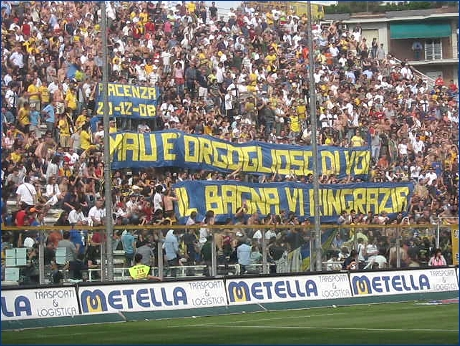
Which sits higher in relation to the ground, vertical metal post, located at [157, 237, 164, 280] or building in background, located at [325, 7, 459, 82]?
building in background, located at [325, 7, 459, 82]

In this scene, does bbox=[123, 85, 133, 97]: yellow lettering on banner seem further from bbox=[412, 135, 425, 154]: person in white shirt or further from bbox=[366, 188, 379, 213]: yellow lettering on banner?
bbox=[412, 135, 425, 154]: person in white shirt

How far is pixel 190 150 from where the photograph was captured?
33.4 m

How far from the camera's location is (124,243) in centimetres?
2622

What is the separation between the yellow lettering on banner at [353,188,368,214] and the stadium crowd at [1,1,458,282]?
→ 0.26m

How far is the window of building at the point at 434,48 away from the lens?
70.2 meters

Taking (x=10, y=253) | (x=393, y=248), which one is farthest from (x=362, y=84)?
(x=10, y=253)

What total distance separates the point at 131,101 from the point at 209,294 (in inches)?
445

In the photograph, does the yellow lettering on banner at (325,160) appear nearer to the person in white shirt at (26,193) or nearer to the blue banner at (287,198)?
the blue banner at (287,198)

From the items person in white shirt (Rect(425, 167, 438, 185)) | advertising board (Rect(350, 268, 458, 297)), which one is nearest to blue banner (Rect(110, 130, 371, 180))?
person in white shirt (Rect(425, 167, 438, 185))

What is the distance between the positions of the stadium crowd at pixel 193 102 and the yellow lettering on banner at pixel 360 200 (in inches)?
10.1

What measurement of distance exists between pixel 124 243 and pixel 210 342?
29.6 feet

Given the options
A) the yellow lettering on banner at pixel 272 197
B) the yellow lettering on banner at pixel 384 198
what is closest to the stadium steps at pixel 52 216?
the yellow lettering on banner at pixel 272 197

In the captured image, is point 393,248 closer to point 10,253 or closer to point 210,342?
point 10,253

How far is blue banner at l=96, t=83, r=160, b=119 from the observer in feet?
112
